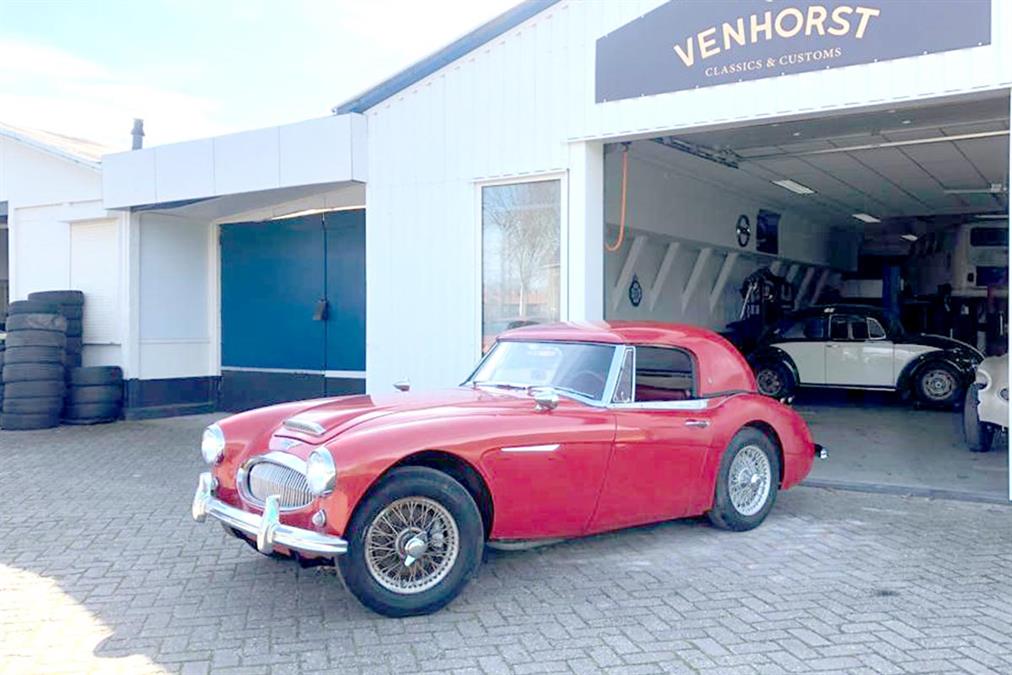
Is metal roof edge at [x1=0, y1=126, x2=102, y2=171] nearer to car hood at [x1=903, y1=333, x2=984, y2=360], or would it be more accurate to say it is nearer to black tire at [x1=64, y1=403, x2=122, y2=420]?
black tire at [x1=64, y1=403, x2=122, y2=420]

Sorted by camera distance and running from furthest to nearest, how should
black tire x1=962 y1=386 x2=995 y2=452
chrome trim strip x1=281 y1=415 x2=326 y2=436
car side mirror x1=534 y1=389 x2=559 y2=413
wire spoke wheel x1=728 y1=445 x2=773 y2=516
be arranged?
black tire x1=962 y1=386 x2=995 y2=452 → wire spoke wheel x1=728 y1=445 x2=773 y2=516 → car side mirror x1=534 y1=389 x2=559 y2=413 → chrome trim strip x1=281 y1=415 x2=326 y2=436

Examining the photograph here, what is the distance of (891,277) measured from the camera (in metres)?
19.7

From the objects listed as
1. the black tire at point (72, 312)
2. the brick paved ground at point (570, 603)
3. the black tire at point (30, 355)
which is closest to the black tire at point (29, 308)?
the black tire at point (72, 312)

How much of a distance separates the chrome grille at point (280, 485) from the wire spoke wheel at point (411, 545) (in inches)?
15.0

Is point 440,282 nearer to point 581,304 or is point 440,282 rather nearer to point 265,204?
point 581,304

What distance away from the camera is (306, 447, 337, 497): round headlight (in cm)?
423

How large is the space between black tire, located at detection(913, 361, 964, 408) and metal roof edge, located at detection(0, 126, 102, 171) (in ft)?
40.3

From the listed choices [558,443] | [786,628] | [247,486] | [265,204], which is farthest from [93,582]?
[265,204]

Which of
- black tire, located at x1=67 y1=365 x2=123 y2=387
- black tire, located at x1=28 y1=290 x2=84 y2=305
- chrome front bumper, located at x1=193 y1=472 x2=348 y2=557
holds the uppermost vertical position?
black tire, located at x1=28 y1=290 x2=84 y2=305

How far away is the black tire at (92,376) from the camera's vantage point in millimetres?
12070

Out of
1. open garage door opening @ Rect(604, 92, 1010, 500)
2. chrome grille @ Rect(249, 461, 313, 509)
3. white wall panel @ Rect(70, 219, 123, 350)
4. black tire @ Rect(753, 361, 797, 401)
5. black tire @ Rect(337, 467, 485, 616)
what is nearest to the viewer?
black tire @ Rect(337, 467, 485, 616)

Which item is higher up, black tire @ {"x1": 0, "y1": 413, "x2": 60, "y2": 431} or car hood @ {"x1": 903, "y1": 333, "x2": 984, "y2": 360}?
car hood @ {"x1": 903, "y1": 333, "x2": 984, "y2": 360}

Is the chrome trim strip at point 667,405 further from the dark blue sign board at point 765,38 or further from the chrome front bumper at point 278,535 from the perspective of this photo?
the dark blue sign board at point 765,38

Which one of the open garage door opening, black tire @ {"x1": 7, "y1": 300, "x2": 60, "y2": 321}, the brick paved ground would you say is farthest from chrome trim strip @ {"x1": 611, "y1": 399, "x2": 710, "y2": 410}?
black tire @ {"x1": 7, "y1": 300, "x2": 60, "y2": 321}
